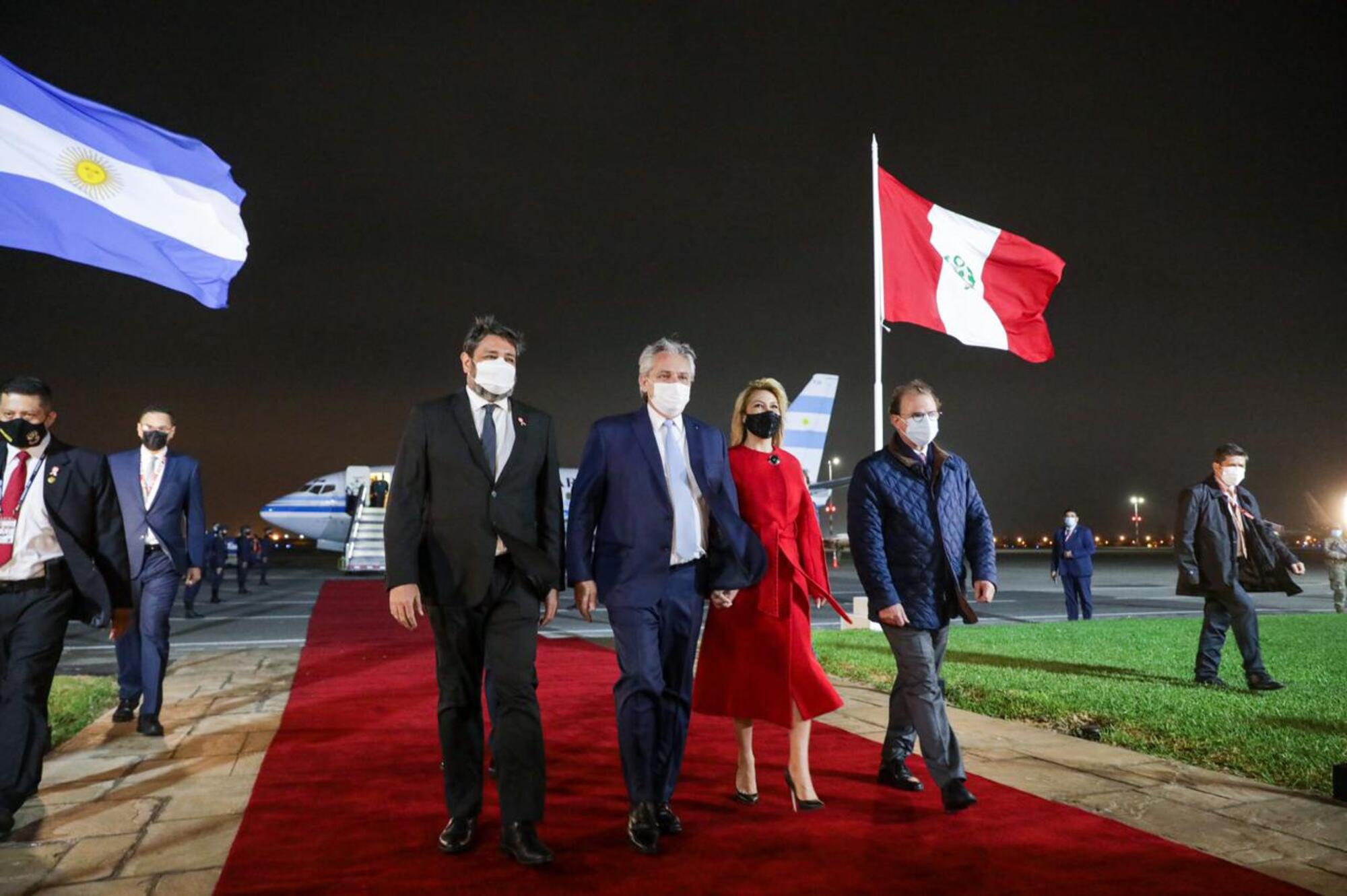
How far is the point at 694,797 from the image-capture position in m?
3.95

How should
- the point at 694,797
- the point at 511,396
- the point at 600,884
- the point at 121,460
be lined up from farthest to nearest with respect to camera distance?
the point at 121,460
the point at 694,797
the point at 511,396
the point at 600,884

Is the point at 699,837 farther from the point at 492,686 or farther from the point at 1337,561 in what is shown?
the point at 1337,561

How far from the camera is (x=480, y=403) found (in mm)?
3611

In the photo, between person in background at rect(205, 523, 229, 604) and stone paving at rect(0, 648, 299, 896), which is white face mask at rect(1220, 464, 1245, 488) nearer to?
stone paving at rect(0, 648, 299, 896)

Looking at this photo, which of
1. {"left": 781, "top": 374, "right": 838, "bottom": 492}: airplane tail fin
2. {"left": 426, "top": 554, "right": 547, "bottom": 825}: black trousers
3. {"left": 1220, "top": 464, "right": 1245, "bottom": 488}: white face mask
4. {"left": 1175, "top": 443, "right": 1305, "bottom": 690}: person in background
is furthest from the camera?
{"left": 781, "top": 374, "right": 838, "bottom": 492}: airplane tail fin

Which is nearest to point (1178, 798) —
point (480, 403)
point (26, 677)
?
point (480, 403)

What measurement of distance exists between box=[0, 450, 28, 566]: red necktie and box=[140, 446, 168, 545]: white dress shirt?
188cm

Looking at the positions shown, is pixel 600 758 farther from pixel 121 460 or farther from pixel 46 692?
pixel 121 460

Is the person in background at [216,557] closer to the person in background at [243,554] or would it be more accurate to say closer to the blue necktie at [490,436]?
the person in background at [243,554]

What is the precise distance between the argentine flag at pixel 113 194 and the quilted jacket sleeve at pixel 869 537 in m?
4.77

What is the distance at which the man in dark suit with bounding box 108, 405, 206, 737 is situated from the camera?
18.0 feet

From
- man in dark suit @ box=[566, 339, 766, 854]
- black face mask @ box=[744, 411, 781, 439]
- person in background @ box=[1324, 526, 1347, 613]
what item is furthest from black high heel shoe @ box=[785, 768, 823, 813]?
person in background @ box=[1324, 526, 1347, 613]

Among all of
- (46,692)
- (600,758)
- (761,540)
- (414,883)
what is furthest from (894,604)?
(46,692)

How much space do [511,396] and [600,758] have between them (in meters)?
2.08
